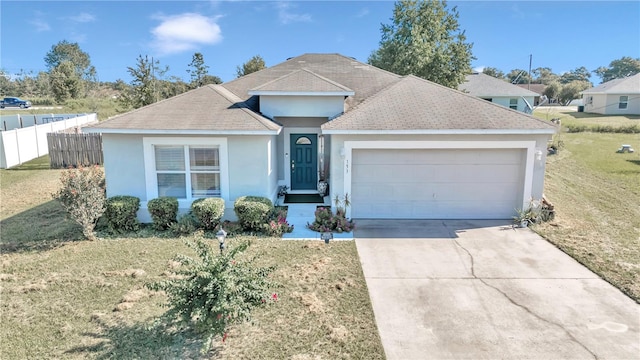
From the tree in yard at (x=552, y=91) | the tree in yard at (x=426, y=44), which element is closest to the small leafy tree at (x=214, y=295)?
the tree in yard at (x=426, y=44)

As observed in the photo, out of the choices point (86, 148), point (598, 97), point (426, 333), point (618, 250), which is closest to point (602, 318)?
point (426, 333)

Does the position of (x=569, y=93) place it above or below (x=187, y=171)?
above

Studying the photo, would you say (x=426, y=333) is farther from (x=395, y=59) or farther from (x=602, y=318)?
(x=395, y=59)

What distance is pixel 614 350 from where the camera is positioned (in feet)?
19.0

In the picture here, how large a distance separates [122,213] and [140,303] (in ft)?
15.0

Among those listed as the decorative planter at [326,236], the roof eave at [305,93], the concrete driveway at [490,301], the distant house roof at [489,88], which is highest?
the distant house roof at [489,88]

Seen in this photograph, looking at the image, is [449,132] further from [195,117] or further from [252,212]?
[195,117]

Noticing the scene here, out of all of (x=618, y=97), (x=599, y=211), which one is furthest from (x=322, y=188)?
(x=618, y=97)

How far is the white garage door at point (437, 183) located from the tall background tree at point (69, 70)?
157 feet

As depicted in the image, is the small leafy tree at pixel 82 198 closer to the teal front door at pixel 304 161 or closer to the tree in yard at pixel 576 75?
the teal front door at pixel 304 161

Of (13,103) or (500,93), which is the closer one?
(500,93)

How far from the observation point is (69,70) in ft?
157

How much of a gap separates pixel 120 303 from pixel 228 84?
36.6 feet

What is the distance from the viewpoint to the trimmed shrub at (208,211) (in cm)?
1076
